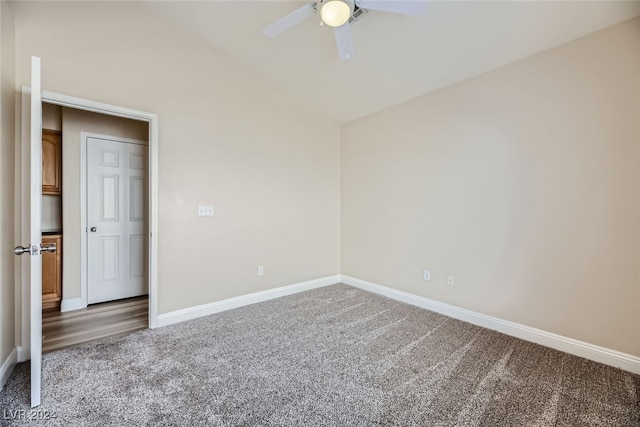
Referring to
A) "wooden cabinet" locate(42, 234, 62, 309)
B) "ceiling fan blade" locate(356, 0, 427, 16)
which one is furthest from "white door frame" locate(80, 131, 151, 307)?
"ceiling fan blade" locate(356, 0, 427, 16)

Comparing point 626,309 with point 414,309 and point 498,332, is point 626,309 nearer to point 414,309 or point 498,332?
point 498,332

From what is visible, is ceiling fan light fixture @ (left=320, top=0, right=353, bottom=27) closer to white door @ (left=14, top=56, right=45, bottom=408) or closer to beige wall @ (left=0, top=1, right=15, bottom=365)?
white door @ (left=14, top=56, right=45, bottom=408)

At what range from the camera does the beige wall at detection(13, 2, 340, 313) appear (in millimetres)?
2447

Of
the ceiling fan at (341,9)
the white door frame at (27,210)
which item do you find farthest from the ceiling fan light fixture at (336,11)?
the white door frame at (27,210)

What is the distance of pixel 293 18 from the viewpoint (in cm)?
210

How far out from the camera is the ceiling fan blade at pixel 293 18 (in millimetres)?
2009

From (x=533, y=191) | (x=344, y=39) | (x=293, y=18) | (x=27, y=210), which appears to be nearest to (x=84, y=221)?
(x=27, y=210)

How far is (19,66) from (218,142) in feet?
5.25

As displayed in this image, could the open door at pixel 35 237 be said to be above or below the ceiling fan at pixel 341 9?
below

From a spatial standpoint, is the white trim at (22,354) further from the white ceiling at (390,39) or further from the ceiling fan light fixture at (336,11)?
the ceiling fan light fixture at (336,11)

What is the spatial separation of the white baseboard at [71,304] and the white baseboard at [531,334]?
379cm

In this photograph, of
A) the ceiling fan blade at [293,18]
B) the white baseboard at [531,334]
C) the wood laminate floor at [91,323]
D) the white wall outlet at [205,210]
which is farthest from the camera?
the white wall outlet at [205,210]

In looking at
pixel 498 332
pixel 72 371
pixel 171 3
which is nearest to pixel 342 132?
pixel 171 3

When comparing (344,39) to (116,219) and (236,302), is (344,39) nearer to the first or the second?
(236,302)
